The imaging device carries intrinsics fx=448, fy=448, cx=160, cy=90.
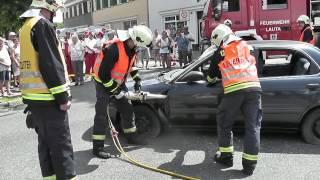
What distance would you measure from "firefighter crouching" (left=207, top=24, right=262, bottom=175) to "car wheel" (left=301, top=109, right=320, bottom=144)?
4.06 feet

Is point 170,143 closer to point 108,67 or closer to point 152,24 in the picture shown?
point 108,67

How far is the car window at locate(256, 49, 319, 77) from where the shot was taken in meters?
6.37

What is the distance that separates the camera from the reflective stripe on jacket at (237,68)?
17.3 ft

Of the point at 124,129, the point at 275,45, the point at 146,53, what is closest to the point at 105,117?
the point at 124,129

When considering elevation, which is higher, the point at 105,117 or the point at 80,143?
the point at 105,117

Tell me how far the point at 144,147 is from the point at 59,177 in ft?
7.98

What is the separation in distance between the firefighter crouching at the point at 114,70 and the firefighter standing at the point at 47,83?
5.59 ft

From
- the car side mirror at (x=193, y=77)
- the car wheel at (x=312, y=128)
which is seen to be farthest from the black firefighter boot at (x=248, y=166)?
the car side mirror at (x=193, y=77)

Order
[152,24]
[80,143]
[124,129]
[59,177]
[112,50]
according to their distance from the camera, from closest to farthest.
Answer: [59,177]
[112,50]
[124,129]
[80,143]
[152,24]

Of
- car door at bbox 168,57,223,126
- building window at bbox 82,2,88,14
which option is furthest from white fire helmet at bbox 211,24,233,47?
building window at bbox 82,2,88,14

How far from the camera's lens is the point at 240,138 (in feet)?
22.0

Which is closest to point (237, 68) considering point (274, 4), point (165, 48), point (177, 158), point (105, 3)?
point (177, 158)

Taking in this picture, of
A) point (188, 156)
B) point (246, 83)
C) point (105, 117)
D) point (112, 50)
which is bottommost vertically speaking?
point (188, 156)

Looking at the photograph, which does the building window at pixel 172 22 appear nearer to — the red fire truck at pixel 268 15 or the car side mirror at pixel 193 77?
the red fire truck at pixel 268 15
